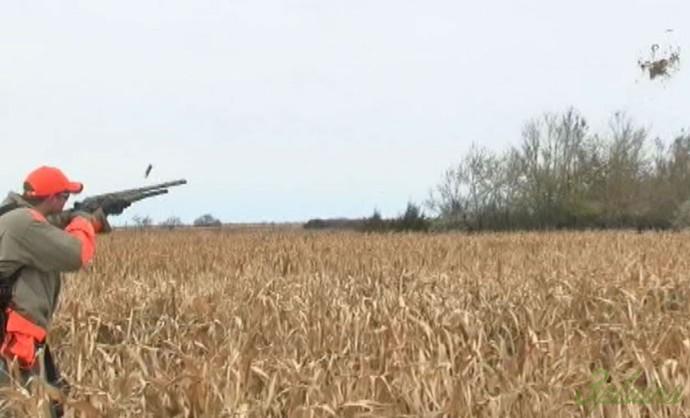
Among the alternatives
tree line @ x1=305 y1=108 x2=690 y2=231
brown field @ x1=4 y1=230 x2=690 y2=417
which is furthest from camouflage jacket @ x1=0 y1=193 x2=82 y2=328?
tree line @ x1=305 y1=108 x2=690 y2=231

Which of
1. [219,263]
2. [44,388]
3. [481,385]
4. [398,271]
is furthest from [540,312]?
[219,263]

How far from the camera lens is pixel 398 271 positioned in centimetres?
952

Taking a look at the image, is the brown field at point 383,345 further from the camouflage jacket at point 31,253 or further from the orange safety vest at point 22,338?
the camouflage jacket at point 31,253

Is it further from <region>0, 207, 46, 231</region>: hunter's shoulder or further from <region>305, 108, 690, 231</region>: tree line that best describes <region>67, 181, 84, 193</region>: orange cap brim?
<region>305, 108, 690, 231</region>: tree line

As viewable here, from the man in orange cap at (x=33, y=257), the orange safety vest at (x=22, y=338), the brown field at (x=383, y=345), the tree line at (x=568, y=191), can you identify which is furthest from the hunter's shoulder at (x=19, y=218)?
the tree line at (x=568, y=191)

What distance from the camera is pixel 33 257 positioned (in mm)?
4238

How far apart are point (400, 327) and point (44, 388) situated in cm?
223

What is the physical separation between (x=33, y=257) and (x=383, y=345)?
1997mm

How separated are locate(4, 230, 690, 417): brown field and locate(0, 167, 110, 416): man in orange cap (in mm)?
305

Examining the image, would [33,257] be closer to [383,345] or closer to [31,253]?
[31,253]

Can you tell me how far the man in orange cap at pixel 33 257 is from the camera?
4.18 m

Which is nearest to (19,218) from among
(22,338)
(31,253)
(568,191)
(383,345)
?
(31,253)

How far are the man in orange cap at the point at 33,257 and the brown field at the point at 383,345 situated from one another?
1.00ft

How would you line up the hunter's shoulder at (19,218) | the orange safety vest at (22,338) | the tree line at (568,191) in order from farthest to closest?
the tree line at (568,191) < the orange safety vest at (22,338) < the hunter's shoulder at (19,218)
